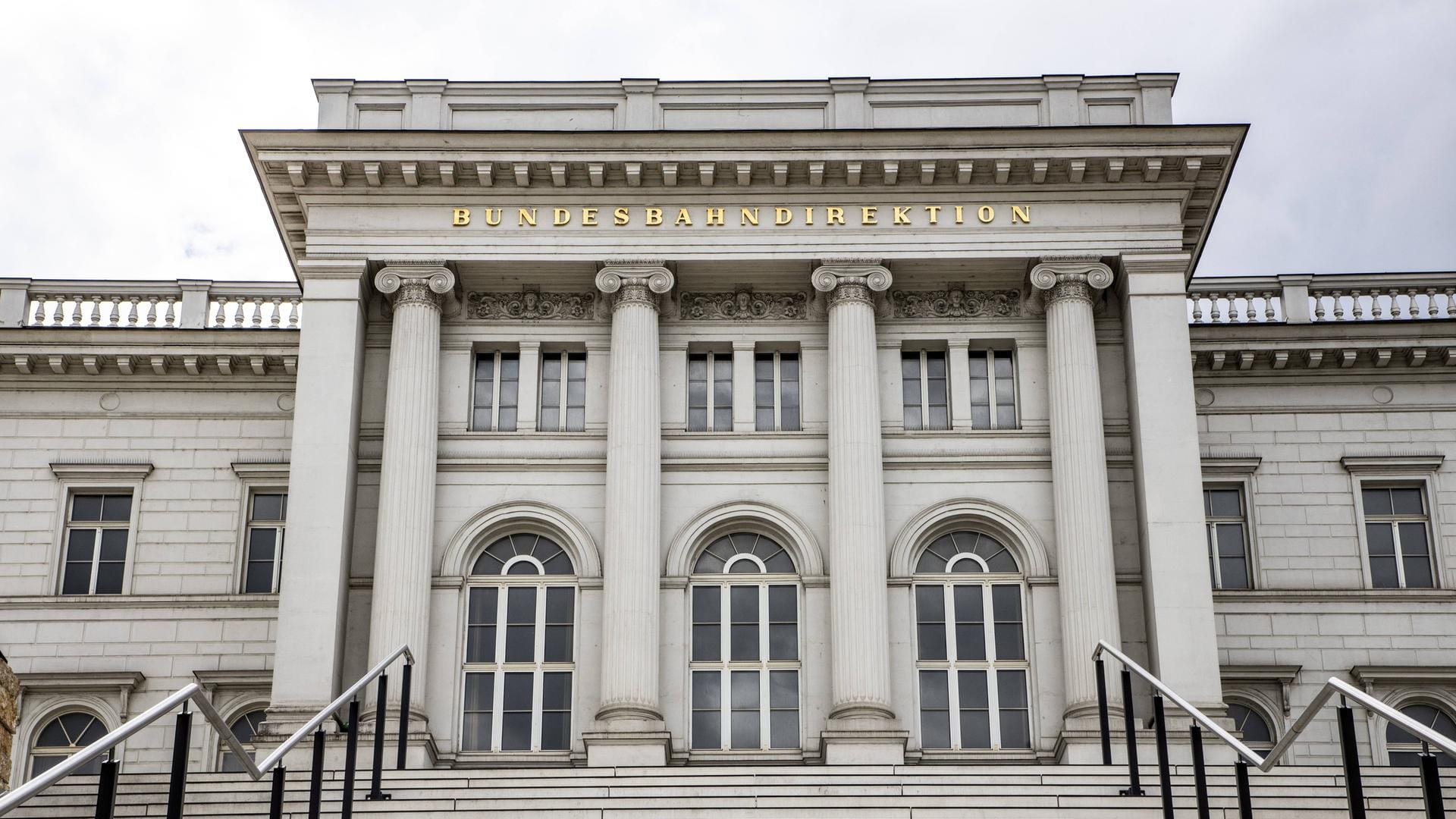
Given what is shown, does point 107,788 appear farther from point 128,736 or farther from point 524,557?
point 524,557

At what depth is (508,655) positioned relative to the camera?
25.4 m

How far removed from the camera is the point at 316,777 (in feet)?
51.7

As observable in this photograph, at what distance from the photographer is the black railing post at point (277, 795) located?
14.0 meters

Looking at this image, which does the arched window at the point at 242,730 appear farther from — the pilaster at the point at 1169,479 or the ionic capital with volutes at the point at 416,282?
the pilaster at the point at 1169,479

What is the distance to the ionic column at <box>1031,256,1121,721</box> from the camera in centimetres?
2448

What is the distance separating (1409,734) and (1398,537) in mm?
3307

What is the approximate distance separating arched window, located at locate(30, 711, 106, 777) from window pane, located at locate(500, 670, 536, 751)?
299 inches

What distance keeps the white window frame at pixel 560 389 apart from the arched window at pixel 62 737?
8.65m

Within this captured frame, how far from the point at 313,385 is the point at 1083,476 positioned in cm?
1052

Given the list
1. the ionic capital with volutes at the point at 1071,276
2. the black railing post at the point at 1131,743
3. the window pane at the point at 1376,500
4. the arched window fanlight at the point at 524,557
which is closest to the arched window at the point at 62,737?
the arched window fanlight at the point at 524,557

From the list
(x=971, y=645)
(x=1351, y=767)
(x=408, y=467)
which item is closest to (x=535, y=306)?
(x=408, y=467)

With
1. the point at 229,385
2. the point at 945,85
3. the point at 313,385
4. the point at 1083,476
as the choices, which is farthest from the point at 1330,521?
the point at 229,385

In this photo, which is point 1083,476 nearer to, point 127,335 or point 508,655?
point 508,655

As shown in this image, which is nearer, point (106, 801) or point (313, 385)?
point (106, 801)
